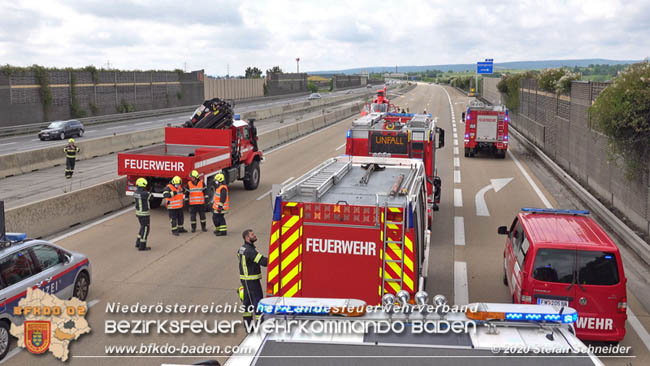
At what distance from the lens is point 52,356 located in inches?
355

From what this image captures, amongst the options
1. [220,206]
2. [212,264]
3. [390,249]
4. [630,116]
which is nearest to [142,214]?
[220,206]

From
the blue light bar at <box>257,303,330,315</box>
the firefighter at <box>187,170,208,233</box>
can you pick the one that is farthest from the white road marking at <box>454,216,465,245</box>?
the blue light bar at <box>257,303,330,315</box>

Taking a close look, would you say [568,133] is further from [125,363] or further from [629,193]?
[125,363]

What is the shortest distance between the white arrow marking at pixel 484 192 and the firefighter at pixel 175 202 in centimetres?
859

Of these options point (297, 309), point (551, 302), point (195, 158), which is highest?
point (297, 309)

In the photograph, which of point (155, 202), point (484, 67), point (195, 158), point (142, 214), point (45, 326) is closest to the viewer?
point (45, 326)

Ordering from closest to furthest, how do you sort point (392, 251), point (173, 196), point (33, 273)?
point (392, 251) → point (33, 273) → point (173, 196)

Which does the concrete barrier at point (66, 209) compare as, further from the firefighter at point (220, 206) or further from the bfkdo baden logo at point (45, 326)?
the bfkdo baden logo at point (45, 326)

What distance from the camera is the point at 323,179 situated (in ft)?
30.8

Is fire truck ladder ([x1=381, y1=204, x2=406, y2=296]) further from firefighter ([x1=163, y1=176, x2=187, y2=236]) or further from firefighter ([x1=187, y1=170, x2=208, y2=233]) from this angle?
firefighter ([x1=187, y1=170, x2=208, y2=233])

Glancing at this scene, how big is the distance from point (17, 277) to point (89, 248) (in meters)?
5.55

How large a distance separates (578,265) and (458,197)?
12.2 m

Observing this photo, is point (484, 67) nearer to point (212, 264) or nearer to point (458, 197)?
point (458, 197)

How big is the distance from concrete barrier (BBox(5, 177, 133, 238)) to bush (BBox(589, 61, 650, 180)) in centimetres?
1395
